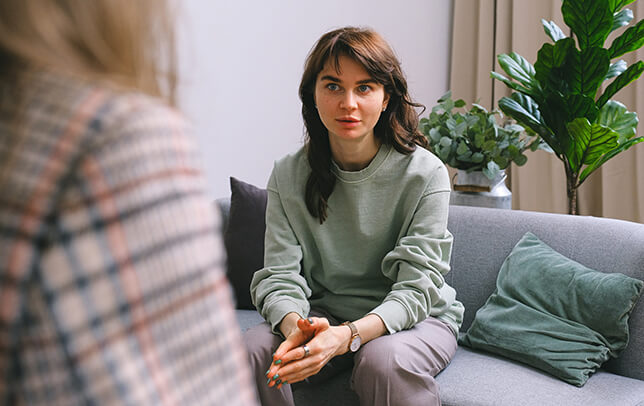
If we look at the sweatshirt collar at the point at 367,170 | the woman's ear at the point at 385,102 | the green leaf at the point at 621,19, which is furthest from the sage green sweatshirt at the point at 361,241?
the green leaf at the point at 621,19

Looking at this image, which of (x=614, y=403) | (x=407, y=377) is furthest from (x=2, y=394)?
(x=614, y=403)

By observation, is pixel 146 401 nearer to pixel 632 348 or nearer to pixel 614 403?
pixel 614 403

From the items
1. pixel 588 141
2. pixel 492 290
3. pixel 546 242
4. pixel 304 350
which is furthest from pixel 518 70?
pixel 304 350

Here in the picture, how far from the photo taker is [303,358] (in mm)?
1419

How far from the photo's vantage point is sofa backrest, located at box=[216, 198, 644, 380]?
1652 millimetres

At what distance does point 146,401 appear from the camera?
0.34 metres

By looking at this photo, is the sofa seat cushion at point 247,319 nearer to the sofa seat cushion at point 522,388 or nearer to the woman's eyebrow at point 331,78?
the sofa seat cushion at point 522,388

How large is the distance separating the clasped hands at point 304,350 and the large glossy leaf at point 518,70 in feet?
3.98

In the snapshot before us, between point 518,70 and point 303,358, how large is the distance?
1.37 meters

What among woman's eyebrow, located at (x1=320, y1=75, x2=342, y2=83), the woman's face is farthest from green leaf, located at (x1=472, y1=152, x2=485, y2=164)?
woman's eyebrow, located at (x1=320, y1=75, x2=342, y2=83)

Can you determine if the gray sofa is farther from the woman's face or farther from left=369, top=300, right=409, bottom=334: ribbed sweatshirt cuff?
the woman's face

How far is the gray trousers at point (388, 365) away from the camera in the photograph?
1.44 metres

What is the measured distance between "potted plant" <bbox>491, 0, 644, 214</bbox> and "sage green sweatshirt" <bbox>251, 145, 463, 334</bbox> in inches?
26.0

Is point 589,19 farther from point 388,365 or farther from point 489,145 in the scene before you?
point 388,365
